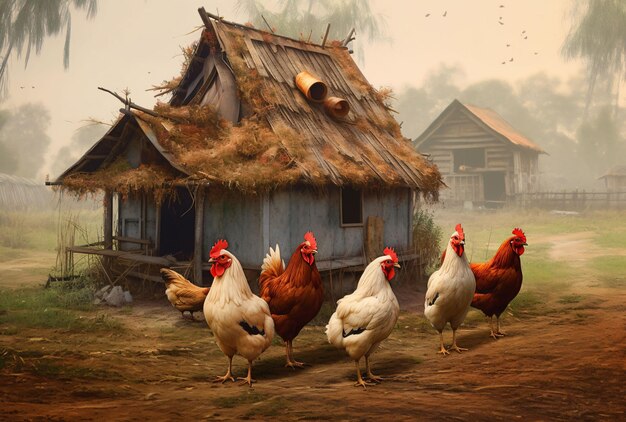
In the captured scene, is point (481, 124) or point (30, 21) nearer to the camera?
point (30, 21)

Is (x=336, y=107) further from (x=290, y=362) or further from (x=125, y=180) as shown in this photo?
(x=290, y=362)

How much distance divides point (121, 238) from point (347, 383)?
895 cm

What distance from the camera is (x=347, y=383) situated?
254 inches

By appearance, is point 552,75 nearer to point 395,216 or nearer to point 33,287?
point 395,216

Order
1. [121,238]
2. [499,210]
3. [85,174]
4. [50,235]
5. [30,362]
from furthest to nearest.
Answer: [499,210] → [50,235] → [121,238] → [85,174] → [30,362]

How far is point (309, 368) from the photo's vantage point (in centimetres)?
736

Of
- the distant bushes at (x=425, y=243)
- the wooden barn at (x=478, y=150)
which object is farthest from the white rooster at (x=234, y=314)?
the wooden barn at (x=478, y=150)

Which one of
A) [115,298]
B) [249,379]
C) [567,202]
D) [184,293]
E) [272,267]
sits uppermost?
[567,202]

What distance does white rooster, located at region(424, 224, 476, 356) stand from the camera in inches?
304

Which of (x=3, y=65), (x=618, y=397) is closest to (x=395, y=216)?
(x=618, y=397)

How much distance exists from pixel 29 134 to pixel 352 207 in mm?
71155

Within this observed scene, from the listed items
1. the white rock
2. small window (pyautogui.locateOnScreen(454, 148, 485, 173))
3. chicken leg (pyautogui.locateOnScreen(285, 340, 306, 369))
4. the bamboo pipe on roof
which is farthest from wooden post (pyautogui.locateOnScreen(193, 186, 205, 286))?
small window (pyautogui.locateOnScreen(454, 148, 485, 173))

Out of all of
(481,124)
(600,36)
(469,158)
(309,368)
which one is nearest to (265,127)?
(309,368)

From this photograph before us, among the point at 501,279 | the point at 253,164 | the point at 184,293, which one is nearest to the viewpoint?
the point at 501,279
